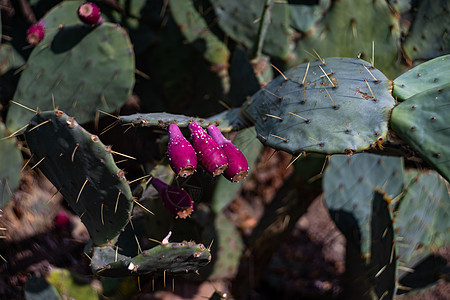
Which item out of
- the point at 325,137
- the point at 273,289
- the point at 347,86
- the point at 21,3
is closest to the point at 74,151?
the point at 325,137

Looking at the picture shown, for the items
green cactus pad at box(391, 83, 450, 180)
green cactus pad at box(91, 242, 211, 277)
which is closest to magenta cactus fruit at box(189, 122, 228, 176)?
green cactus pad at box(91, 242, 211, 277)

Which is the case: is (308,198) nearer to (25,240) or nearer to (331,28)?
(331,28)

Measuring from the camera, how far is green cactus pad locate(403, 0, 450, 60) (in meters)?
2.11

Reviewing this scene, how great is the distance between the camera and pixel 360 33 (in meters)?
2.21

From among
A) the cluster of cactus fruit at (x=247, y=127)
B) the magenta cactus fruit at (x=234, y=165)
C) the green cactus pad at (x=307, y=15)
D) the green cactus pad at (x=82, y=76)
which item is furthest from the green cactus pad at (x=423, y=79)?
the green cactus pad at (x=82, y=76)

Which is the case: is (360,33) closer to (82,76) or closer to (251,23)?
(251,23)

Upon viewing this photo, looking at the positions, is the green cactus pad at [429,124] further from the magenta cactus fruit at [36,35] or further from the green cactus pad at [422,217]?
the magenta cactus fruit at [36,35]

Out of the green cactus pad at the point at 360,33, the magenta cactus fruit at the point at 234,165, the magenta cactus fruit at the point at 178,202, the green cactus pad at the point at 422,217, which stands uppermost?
the magenta cactus fruit at the point at 234,165

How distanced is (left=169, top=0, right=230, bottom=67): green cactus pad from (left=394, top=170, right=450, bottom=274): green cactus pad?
1134 millimetres

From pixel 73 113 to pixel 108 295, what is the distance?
0.75 m

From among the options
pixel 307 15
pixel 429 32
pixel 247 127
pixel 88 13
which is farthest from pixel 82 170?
pixel 429 32

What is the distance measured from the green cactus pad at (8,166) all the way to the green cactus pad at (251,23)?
110 cm

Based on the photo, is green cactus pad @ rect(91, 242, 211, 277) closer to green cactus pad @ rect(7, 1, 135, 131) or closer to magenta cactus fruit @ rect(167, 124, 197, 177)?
magenta cactus fruit @ rect(167, 124, 197, 177)

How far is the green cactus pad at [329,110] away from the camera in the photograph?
4.52ft
